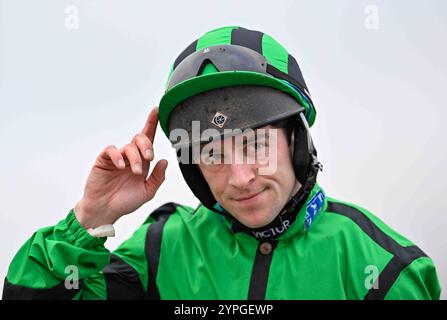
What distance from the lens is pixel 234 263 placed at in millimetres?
1749

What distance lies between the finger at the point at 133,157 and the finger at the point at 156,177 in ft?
0.53

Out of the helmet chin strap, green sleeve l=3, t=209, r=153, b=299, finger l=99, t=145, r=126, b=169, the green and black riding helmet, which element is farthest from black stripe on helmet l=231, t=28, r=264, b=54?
green sleeve l=3, t=209, r=153, b=299

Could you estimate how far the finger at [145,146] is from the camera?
5.40ft

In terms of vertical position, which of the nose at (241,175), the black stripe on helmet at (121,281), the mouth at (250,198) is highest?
the nose at (241,175)

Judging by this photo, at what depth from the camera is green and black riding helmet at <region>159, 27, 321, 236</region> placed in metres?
1.57

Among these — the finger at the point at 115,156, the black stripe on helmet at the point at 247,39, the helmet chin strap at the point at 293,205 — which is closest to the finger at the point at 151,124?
the finger at the point at 115,156

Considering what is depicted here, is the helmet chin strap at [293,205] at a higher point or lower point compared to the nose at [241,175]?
lower

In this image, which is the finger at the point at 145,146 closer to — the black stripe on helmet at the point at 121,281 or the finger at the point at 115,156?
the finger at the point at 115,156

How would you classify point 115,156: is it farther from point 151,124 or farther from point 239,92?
point 239,92

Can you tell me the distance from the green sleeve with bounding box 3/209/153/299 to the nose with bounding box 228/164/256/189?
0.47 metres

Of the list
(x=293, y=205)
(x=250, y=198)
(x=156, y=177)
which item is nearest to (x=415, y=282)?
(x=293, y=205)
